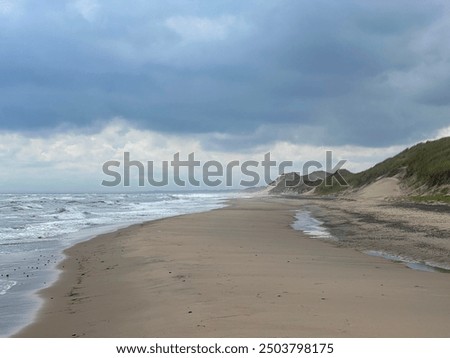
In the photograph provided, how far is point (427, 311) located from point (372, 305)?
0.81m

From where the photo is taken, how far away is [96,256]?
14461 mm

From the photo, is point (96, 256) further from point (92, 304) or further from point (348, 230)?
point (348, 230)

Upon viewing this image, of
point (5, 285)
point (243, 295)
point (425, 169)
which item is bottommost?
point (5, 285)

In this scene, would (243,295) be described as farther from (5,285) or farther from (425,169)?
(425,169)

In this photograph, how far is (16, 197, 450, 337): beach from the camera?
5.92 m

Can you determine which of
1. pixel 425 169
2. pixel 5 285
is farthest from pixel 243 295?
pixel 425 169

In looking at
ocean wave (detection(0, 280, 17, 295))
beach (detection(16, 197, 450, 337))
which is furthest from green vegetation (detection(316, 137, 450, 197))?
ocean wave (detection(0, 280, 17, 295))

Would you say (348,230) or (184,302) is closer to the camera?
(184,302)

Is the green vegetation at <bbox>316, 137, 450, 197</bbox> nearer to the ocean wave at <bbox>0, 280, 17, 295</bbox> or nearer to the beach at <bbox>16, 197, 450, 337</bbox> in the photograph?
the beach at <bbox>16, 197, 450, 337</bbox>

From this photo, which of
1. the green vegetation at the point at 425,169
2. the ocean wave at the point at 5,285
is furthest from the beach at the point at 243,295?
the green vegetation at the point at 425,169

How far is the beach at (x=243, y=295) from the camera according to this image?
5.92m

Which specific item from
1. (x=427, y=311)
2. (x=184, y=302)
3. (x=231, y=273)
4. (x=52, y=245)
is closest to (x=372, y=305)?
(x=427, y=311)

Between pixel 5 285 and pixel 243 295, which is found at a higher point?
pixel 243 295

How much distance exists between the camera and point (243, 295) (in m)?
7.67
